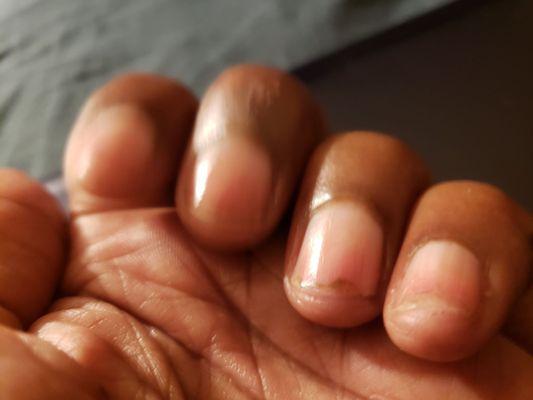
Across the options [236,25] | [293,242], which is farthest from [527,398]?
[236,25]

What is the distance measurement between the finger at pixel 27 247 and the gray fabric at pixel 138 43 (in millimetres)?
225

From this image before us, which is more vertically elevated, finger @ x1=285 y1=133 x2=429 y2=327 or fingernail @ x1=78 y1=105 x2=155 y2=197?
fingernail @ x1=78 y1=105 x2=155 y2=197

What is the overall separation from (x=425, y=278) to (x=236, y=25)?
1.60 feet

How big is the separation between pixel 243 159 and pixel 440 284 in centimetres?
15

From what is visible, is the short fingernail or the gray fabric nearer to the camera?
the short fingernail

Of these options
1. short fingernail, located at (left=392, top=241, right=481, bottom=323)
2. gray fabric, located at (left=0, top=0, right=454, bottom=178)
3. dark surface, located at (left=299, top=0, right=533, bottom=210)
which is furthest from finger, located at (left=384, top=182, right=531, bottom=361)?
gray fabric, located at (left=0, top=0, right=454, bottom=178)

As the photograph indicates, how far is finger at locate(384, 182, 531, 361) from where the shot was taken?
394 millimetres

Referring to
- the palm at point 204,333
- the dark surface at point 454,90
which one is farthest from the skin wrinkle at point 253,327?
the dark surface at point 454,90

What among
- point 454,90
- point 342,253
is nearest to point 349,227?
point 342,253

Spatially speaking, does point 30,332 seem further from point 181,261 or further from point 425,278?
point 425,278

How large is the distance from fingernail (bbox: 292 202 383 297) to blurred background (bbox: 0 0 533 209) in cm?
27

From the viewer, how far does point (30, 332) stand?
1.39 feet

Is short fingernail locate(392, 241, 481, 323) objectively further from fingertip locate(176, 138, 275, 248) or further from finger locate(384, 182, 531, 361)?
fingertip locate(176, 138, 275, 248)

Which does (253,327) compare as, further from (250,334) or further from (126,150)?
(126,150)
